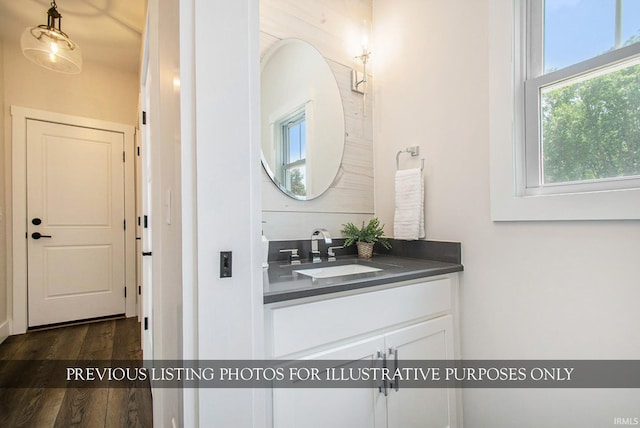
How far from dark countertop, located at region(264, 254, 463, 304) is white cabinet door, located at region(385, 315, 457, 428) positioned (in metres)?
0.23

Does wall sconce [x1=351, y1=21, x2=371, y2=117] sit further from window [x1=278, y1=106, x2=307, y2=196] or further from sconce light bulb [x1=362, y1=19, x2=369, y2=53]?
window [x1=278, y1=106, x2=307, y2=196]

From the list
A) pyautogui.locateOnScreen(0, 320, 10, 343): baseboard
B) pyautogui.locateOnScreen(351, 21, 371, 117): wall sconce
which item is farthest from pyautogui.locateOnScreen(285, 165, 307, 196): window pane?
pyautogui.locateOnScreen(0, 320, 10, 343): baseboard

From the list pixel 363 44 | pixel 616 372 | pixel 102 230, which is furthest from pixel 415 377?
pixel 102 230

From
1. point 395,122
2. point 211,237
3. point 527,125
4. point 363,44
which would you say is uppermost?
point 363,44

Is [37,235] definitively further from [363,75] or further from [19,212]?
[363,75]

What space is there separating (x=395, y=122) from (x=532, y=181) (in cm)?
82

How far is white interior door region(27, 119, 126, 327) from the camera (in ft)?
9.43

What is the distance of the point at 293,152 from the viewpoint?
167cm

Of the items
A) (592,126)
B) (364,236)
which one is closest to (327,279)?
(364,236)

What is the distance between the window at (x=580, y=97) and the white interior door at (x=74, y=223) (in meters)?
3.74

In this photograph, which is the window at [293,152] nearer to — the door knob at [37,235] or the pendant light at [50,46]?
the pendant light at [50,46]

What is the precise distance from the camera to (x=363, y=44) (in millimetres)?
1880

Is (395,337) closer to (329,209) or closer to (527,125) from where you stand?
(329,209)

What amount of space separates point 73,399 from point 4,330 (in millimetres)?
1640
